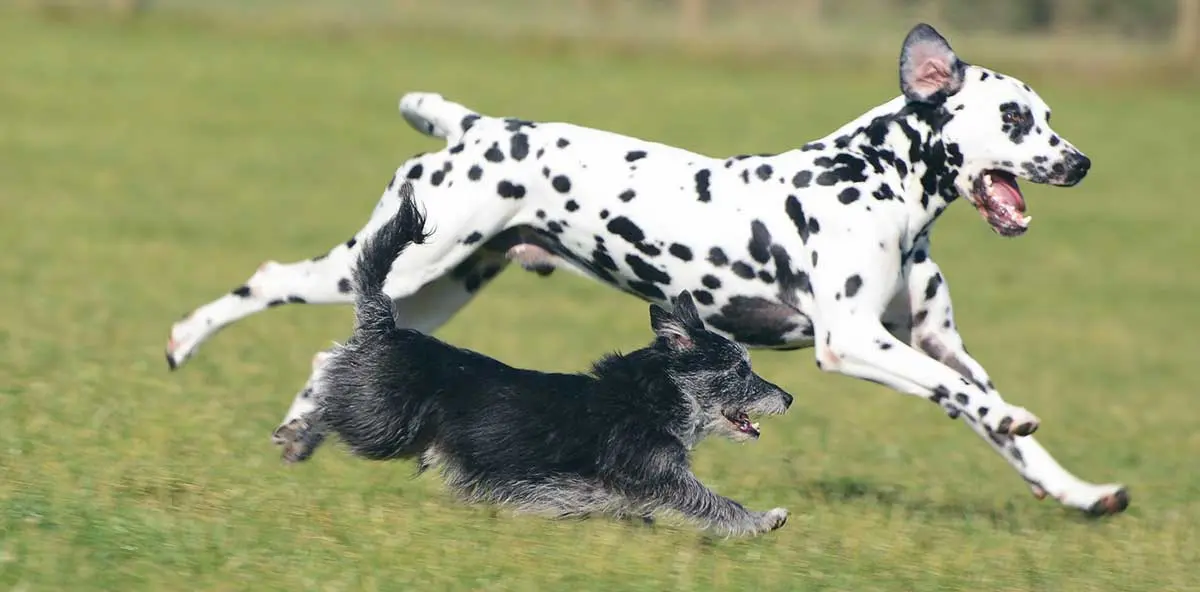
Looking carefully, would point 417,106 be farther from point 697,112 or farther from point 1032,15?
point 1032,15

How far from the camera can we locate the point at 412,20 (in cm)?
3050

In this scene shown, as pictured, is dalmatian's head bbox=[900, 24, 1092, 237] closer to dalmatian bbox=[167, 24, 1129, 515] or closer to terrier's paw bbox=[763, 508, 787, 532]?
dalmatian bbox=[167, 24, 1129, 515]

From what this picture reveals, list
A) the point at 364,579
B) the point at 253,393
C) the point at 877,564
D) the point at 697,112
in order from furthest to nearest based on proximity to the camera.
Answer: the point at 697,112 → the point at 253,393 → the point at 877,564 → the point at 364,579

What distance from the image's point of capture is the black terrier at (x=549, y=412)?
22.6ft

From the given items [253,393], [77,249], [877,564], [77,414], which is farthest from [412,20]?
[877,564]

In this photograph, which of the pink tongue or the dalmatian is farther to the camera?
the pink tongue

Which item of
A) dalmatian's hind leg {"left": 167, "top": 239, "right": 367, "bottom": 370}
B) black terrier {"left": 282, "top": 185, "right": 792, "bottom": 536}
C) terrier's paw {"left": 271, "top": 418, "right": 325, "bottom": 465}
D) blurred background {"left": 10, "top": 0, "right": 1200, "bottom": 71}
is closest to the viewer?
black terrier {"left": 282, "top": 185, "right": 792, "bottom": 536}

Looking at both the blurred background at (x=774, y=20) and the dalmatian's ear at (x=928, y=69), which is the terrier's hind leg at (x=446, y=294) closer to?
the dalmatian's ear at (x=928, y=69)

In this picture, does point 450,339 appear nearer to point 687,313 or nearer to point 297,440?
point 297,440

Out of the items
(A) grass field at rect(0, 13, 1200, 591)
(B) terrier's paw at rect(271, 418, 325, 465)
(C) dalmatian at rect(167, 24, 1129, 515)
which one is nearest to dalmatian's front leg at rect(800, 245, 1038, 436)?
(C) dalmatian at rect(167, 24, 1129, 515)

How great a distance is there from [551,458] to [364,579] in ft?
4.05

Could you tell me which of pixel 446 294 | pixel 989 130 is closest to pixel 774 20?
pixel 446 294

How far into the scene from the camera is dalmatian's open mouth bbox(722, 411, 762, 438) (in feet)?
23.3

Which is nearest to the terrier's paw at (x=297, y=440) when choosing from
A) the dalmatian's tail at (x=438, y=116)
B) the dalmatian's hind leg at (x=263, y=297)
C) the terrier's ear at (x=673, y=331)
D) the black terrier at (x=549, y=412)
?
the black terrier at (x=549, y=412)
